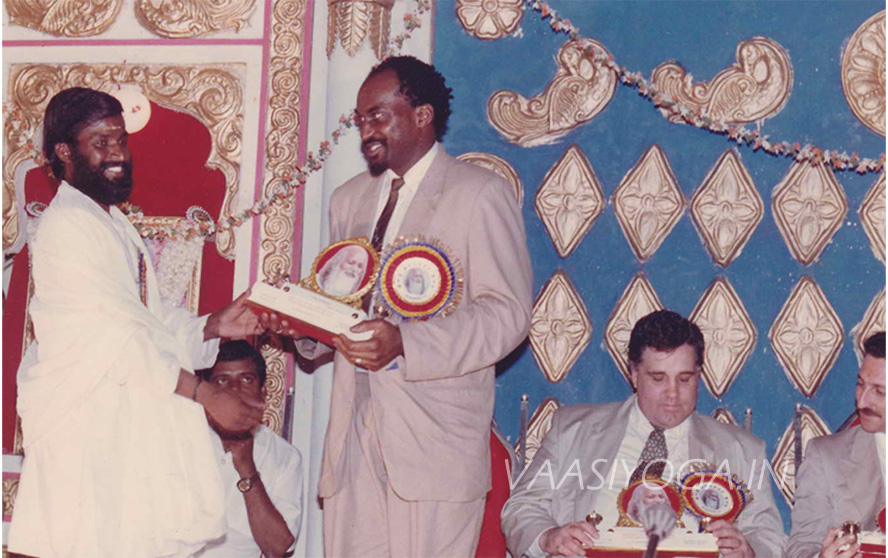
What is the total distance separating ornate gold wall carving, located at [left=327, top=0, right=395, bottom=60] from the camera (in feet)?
16.8

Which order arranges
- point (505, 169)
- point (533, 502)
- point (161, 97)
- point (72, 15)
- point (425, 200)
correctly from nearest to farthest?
point (425, 200)
point (533, 502)
point (505, 169)
point (161, 97)
point (72, 15)

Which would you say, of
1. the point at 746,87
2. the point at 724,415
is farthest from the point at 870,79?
the point at 724,415

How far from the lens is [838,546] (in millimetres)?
4016

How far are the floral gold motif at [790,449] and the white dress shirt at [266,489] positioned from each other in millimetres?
1878

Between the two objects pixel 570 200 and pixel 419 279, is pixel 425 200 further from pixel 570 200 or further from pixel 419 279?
pixel 570 200

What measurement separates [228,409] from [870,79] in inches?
110

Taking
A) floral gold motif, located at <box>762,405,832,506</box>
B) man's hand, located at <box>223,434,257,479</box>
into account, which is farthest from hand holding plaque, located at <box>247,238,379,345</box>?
floral gold motif, located at <box>762,405,832,506</box>

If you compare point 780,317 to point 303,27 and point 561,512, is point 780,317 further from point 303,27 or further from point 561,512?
point 303,27

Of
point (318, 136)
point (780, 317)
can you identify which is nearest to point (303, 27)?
point (318, 136)

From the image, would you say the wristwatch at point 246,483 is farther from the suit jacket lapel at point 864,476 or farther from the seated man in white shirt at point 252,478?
the suit jacket lapel at point 864,476

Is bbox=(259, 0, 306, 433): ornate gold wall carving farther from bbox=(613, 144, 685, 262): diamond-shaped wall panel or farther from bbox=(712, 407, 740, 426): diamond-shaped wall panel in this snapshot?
bbox=(712, 407, 740, 426): diamond-shaped wall panel

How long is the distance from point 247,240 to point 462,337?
5.29 ft

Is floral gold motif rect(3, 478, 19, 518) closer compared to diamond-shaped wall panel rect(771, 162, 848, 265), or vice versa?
diamond-shaped wall panel rect(771, 162, 848, 265)

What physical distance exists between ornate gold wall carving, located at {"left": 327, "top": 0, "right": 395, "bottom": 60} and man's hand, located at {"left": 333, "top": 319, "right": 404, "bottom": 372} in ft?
5.34
